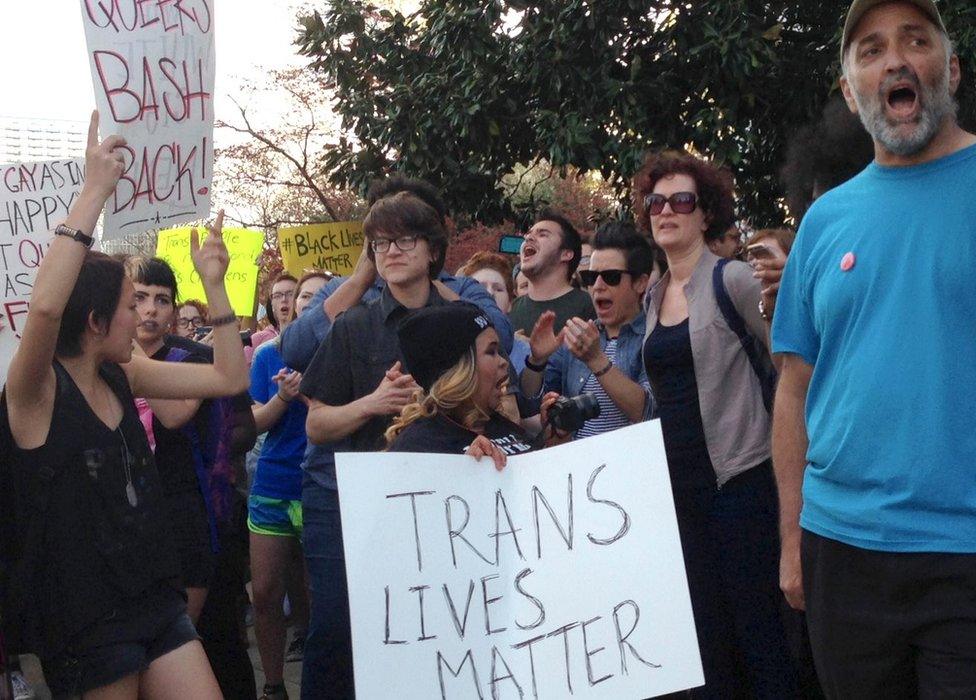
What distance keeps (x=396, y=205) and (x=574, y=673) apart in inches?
74.0

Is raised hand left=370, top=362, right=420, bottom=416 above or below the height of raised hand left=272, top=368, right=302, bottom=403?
above

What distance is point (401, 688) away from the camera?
3307 mm

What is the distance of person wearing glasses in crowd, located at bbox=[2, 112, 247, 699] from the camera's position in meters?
3.40

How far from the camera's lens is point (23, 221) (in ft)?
19.4

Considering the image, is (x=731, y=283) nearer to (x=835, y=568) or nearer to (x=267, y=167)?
(x=835, y=568)

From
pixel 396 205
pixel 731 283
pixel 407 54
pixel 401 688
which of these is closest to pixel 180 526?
pixel 396 205

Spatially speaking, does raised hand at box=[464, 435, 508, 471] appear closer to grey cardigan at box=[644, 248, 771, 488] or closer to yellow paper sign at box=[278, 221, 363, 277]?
grey cardigan at box=[644, 248, 771, 488]

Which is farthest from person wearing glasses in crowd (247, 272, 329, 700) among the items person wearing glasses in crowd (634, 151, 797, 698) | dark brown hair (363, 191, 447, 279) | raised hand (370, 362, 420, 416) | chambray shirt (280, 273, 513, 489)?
person wearing glasses in crowd (634, 151, 797, 698)

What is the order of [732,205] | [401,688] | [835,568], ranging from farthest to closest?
[732,205], [401,688], [835,568]

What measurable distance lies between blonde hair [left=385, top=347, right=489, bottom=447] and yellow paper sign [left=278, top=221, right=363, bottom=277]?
7.08m

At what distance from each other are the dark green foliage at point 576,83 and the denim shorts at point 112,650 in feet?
22.4

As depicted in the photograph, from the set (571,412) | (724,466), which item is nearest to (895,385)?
(571,412)

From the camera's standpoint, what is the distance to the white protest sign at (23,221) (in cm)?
585

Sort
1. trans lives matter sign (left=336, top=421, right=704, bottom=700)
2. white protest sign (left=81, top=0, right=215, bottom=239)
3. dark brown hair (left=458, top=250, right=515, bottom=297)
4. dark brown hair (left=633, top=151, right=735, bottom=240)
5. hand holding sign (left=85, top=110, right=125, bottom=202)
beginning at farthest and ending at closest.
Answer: dark brown hair (left=458, top=250, right=515, bottom=297), dark brown hair (left=633, top=151, right=735, bottom=240), white protest sign (left=81, top=0, right=215, bottom=239), hand holding sign (left=85, top=110, right=125, bottom=202), trans lives matter sign (left=336, top=421, right=704, bottom=700)
